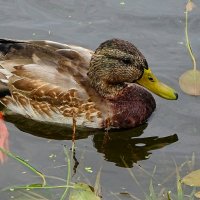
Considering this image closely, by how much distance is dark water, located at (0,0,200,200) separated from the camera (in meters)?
7.75

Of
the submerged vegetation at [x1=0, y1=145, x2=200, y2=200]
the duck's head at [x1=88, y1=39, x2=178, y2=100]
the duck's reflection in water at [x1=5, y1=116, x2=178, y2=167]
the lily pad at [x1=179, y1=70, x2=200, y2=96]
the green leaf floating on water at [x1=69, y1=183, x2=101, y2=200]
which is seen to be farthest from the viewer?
the lily pad at [x1=179, y1=70, x2=200, y2=96]

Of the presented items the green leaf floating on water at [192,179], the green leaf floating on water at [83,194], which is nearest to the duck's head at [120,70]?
the green leaf floating on water at [192,179]

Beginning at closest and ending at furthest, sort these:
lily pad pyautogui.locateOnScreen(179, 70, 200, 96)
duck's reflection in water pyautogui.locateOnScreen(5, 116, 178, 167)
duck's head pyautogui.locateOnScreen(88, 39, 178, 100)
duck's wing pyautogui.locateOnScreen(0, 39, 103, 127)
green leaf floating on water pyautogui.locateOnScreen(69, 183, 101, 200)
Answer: green leaf floating on water pyautogui.locateOnScreen(69, 183, 101, 200) < duck's reflection in water pyautogui.locateOnScreen(5, 116, 178, 167) < duck's head pyautogui.locateOnScreen(88, 39, 178, 100) < duck's wing pyautogui.locateOnScreen(0, 39, 103, 127) < lily pad pyautogui.locateOnScreen(179, 70, 200, 96)

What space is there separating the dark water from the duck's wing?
27 centimetres

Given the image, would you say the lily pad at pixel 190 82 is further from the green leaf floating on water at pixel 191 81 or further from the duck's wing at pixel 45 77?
the duck's wing at pixel 45 77

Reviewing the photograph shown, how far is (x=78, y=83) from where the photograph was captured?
841 centimetres

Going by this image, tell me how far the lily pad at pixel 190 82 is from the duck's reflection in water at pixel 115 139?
0.71 metres

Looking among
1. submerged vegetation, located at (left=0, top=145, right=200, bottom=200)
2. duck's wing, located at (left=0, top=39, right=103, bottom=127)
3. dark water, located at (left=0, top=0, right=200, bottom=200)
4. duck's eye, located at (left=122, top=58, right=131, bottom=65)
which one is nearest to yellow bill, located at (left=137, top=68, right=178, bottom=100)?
duck's eye, located at (left=122, top=58, right=131, bottom=65)

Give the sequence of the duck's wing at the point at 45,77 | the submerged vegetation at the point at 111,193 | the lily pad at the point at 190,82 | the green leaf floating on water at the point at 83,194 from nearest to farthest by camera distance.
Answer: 1. the green leaf floating on water at the point at 83,194
2. the submerged vegetation at the point at 111,193
3. the duck's wing at the point at 45,77
4. the lily pad at the point at 190,82

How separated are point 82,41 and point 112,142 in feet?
6.69

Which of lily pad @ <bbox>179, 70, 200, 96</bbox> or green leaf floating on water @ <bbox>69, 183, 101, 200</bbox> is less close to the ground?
lily pad @ <bbox>179, 70, 200, 96</bbox>

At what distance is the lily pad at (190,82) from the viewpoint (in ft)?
28.9

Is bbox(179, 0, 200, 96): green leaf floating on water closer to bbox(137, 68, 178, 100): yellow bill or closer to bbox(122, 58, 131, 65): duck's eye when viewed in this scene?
bbox(137, 68, 178, 100): yellow bill

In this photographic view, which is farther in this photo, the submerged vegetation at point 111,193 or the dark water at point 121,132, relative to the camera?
the dark water at point 121,132
